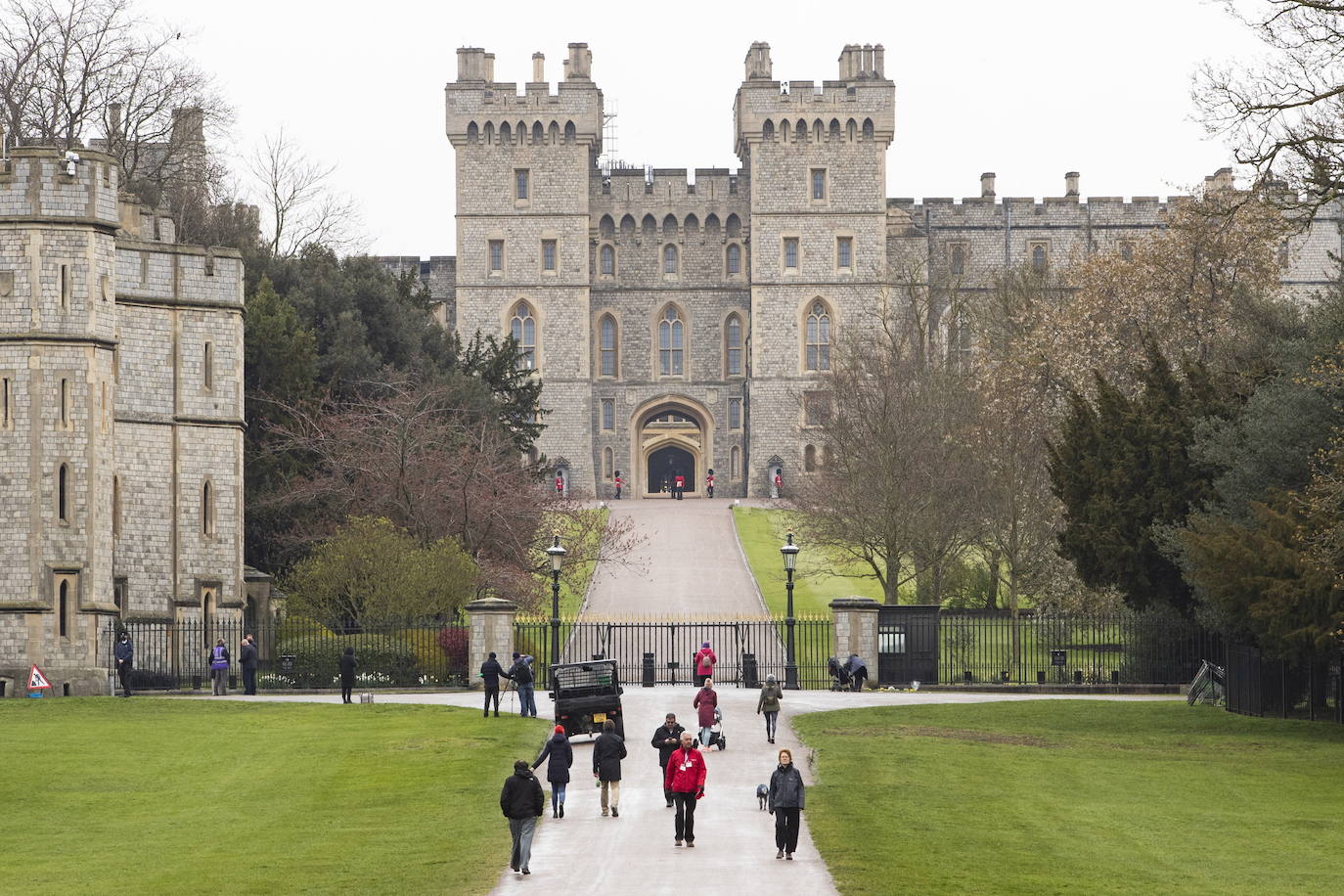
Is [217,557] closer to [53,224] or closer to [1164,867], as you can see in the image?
[53,224]

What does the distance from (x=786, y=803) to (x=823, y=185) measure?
209 ft

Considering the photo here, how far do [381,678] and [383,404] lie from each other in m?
13.4

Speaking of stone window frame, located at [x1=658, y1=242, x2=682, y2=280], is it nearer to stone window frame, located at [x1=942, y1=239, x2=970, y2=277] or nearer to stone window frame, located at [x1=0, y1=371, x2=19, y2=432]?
stone window frame, located at [x1=942, y1=239, x2=970, y2=277]

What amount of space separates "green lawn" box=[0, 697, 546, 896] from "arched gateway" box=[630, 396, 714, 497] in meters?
50.9

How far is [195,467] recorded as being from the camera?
1551 inches

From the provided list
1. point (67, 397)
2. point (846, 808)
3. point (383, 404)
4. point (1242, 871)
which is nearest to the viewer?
point (1242, 871)

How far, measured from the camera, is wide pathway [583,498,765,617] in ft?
164

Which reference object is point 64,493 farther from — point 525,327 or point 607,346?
point 607,346

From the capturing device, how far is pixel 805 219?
79.2 metres

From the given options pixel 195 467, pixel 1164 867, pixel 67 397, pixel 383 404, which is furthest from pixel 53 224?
pixel 1164 867

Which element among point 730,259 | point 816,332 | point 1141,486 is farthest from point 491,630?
point 730,259

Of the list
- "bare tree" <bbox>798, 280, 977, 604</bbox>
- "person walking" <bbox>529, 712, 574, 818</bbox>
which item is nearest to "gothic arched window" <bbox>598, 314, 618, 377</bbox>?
"bare tree" <bbox>798, 280, 977, 604</bbox>

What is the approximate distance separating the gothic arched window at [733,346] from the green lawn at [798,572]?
46.8ft

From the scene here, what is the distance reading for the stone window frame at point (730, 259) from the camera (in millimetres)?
82188
